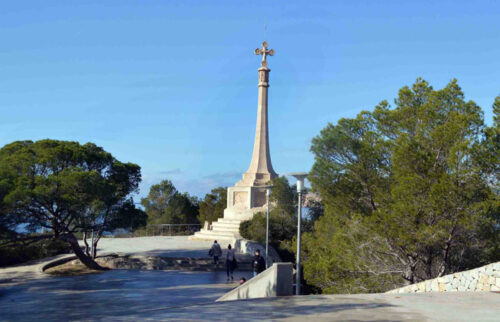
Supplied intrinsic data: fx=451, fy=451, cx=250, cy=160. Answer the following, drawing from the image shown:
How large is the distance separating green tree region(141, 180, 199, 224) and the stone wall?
34243 millimetres

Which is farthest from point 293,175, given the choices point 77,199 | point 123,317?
point 77,199

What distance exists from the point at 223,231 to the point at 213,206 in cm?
1063

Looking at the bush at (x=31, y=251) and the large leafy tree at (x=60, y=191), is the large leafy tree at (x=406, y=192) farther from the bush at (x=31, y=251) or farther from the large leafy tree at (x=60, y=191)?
the bush at (x=31, y=251)

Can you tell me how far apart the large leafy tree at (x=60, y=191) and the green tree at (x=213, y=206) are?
18.5 m

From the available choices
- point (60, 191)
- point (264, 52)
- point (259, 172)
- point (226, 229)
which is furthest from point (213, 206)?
point (60, 191)

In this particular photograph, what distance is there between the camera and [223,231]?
30.6 m

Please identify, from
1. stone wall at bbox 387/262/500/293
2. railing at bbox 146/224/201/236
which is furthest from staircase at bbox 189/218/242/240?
stone wall at bbox 387/262/500/293

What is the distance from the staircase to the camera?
29.4m

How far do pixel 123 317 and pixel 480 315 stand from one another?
556 cm

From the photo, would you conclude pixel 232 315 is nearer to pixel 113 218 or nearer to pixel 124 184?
pixel 113 218

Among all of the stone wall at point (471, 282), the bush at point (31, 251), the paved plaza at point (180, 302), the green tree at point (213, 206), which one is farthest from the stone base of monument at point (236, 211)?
the stone wall at point (471, 282)

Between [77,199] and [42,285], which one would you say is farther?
[77,199]

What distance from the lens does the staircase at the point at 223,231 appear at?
29.4 m

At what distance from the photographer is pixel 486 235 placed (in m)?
12.7
